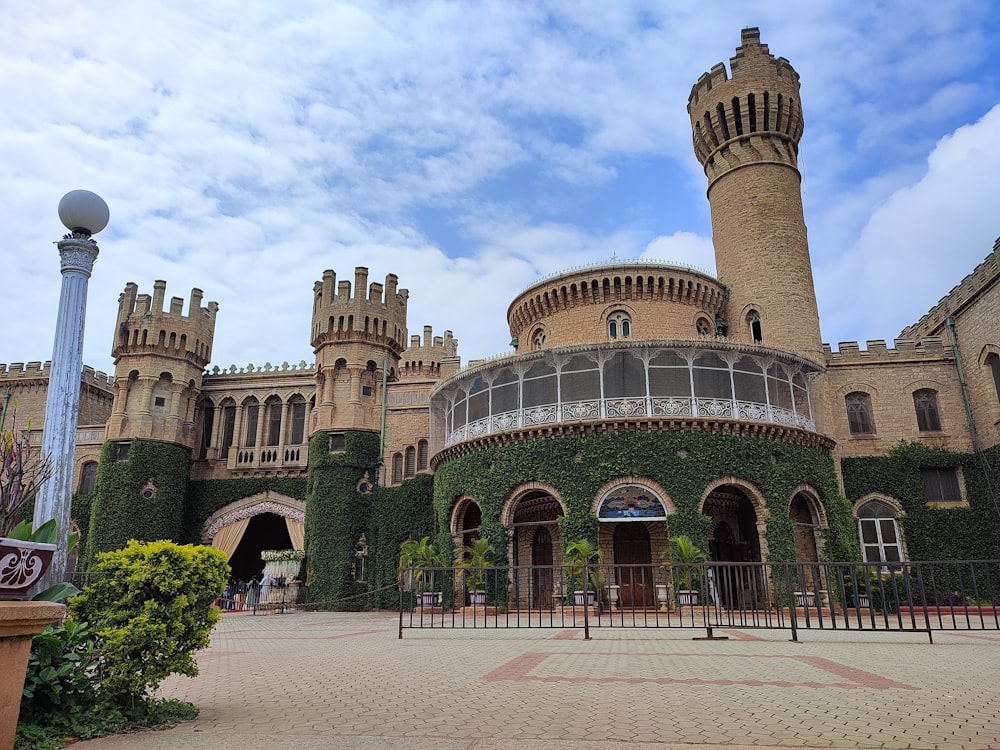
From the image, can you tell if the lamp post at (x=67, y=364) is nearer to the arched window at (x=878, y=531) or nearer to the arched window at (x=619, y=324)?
the arched window at (x=619, y=324)

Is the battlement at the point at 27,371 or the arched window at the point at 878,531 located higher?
the battlement at the point at 27,371

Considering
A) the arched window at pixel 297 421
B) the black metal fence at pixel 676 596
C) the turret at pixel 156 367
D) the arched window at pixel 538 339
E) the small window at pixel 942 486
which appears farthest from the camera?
the arched window at pixel 297 421

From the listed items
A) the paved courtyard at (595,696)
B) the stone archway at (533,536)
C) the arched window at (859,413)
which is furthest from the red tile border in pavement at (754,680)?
the arched window at (859,413)

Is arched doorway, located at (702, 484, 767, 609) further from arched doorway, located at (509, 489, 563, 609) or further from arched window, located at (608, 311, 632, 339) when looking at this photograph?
arched window, located at (608, 311, 632, 339)

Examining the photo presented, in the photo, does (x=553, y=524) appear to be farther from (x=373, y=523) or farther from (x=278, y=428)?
(x=278, y=428)

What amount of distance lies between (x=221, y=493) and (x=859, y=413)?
28.8 meters

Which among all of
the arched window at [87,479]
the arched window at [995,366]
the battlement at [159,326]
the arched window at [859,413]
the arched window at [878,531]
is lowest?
the arched window at [878,531]

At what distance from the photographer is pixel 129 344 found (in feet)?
113

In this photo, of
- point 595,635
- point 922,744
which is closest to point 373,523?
point 595,635

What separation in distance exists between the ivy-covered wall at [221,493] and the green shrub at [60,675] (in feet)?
95.3

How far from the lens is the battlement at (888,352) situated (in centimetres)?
2877

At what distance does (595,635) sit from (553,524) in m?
11.1

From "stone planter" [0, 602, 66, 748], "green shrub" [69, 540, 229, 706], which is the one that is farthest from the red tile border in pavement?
"stone planter" [0, 602, 66, 748]

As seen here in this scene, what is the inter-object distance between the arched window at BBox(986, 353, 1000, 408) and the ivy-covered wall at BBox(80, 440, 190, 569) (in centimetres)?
3374
